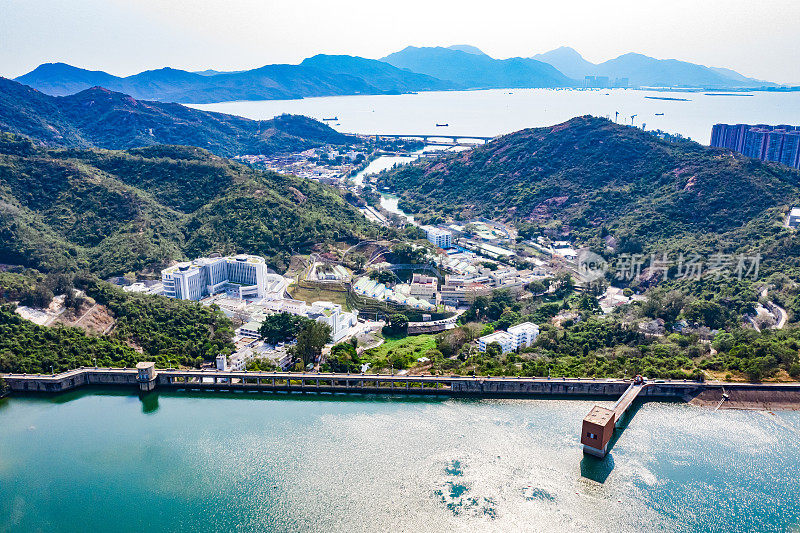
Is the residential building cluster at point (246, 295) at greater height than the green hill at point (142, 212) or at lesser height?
lesser

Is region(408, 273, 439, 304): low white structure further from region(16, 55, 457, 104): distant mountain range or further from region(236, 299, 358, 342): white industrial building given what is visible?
region(16, 55, 457, 104): distant mountain range

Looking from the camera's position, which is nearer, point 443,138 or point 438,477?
point 438,477

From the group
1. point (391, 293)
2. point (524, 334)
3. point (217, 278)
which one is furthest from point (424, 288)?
point (217, 278)

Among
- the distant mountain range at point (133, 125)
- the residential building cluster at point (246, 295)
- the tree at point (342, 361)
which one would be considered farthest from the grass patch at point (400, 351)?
the distant mountain range at point (133, 125)

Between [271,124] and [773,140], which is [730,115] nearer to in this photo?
[773,140]

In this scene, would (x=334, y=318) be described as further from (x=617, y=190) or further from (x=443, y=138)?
(x=443, y=138)

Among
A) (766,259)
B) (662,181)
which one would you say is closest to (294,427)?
(766,259)

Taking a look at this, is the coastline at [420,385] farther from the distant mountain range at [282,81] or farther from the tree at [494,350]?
the distant mountain range at [282,81]
